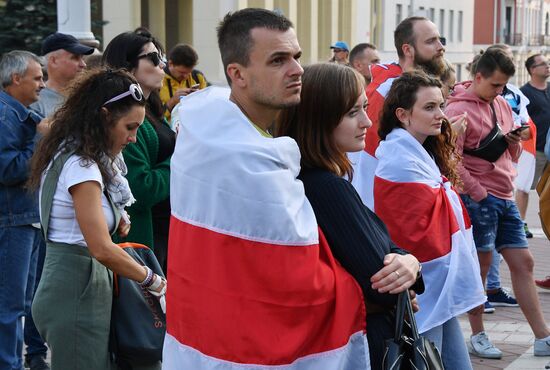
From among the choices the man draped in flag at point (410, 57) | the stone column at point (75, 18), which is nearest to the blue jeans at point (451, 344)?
the man draped in flag at point (410, 57)

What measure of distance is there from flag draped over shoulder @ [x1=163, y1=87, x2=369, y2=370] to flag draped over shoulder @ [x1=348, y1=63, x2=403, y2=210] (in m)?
3.05

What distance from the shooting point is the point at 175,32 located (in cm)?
3881

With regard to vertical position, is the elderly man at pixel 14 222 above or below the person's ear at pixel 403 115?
below

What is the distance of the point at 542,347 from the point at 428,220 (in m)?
2.26

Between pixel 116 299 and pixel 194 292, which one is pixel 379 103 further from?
pixel 194 292

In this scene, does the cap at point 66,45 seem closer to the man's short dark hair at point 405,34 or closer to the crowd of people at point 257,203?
the crowd of people at point 257,203

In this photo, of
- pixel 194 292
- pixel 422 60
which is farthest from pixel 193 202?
pixel 422 60

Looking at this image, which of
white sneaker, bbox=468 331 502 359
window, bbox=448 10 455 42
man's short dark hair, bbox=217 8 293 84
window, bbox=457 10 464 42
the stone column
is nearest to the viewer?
man's short dark hair, bbox=217 8 293 84

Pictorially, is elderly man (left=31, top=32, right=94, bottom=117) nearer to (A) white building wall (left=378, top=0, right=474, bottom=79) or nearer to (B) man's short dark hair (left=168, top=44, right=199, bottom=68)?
(B) man's short dark hair (left=168, top=44, right=199, bottom=68)

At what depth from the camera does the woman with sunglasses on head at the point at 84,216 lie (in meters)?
4.18

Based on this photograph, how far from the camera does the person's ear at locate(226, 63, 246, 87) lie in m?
3.32

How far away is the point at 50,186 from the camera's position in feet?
14.0

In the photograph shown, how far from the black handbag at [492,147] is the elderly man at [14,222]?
9.40 ft

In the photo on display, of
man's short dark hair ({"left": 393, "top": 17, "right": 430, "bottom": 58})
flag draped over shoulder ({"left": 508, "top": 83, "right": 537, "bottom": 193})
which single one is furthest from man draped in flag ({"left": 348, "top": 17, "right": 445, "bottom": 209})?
flag draped over shoulder ({"left": 508, "top": 83, "right": 537, "bottom": 193})
